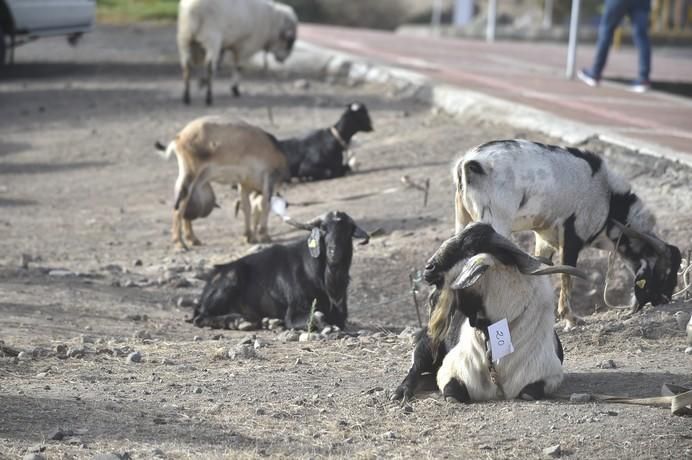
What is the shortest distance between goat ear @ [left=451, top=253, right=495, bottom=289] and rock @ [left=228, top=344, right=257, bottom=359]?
76.9 inches

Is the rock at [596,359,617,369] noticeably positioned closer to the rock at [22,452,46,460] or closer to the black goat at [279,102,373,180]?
the rock at [22,452,46,460]

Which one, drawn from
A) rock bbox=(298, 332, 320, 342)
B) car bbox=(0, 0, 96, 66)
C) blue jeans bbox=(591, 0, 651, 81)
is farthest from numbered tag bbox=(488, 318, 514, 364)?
car bbox=(0, 0, 96, 66)

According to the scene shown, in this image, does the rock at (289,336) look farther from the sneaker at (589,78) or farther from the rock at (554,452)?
the sneaker at (589,78)

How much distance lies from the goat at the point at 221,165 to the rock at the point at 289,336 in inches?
123

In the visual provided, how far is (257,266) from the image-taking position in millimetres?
9445

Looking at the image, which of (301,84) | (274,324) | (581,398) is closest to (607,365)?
(581,398)

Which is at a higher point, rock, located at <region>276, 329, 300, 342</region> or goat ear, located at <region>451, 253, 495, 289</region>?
goat ear, located at <region>451, 253, 495, 289</region>

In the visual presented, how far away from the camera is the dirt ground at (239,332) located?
5852mm

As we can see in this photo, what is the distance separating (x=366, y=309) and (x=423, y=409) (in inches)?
135

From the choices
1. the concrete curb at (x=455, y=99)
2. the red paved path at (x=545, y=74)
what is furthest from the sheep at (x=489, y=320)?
the red paved path at (x=545, y=74)

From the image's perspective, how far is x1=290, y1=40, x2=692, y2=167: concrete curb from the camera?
1198 cm

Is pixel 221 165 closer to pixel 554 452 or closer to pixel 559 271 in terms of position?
pixel 559 271

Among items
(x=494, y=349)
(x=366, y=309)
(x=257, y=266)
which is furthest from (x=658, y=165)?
(x=494, y=349)

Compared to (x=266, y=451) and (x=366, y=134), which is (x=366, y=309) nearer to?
(x=266, y=451)
